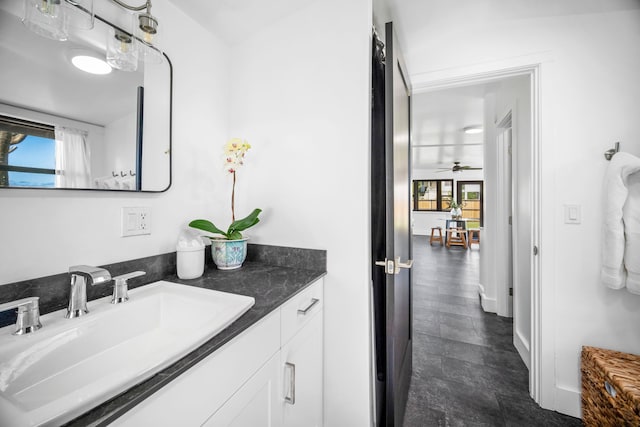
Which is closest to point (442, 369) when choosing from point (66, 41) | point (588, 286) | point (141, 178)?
point (588, 286)

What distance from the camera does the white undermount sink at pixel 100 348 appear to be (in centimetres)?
44

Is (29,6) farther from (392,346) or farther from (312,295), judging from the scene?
(392,346)

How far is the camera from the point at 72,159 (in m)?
0.91

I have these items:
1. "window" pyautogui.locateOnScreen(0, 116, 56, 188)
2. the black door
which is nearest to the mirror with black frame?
"window" pyautogui.locateOnScreen(0, 116, 56, 188)

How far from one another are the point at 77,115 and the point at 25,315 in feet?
2.24

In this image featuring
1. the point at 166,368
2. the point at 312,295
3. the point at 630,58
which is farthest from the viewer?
the point at 630,58

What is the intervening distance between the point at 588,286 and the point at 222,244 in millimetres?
2127

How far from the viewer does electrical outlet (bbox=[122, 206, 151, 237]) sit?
108cm

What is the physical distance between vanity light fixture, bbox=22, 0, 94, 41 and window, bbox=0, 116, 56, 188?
0.31m

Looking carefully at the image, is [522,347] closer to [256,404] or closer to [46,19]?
[256,404]

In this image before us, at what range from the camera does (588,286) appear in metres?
1.49

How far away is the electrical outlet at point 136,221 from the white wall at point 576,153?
87.6 inches

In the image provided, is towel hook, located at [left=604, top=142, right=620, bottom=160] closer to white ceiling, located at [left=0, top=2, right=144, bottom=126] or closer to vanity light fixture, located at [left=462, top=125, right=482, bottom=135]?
white ceiling, located at [left=0, top=2, right=144, bottom=126]

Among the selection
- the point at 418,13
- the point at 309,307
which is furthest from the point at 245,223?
the point at 418,13
